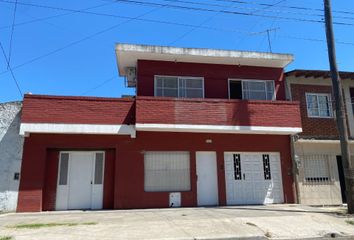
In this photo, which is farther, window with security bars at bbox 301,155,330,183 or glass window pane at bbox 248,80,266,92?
glass window pane at bbox 248,80,266,92

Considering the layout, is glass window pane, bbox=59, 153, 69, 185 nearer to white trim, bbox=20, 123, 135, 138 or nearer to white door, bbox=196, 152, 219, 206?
white trim, bbox=20, 123, 135, 138

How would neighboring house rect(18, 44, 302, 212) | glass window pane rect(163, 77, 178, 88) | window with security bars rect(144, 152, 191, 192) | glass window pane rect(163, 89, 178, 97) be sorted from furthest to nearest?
1. glass window pane rect(163, 77, 178, 88)
2. glass window pane rect(163, 89, 178, 97)
3. window with security bars rect(144, 152, 191, 192)
4. neighboring house rect(18, 44, 302, 212)

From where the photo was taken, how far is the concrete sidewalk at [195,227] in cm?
878

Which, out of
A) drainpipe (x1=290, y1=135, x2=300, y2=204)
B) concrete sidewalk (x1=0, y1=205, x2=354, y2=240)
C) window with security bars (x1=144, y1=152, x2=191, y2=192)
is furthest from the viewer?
drainpipe (x1=290, y1=135, x2=300, y2=204)

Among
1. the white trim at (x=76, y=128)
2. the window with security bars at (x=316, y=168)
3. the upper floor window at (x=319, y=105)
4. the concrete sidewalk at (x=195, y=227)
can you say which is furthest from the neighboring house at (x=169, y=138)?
the concrete sidewalk at (x=195, y=227)

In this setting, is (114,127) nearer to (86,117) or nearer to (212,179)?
(86,117)

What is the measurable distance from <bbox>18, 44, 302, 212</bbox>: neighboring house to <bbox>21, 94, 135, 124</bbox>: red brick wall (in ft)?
0.13

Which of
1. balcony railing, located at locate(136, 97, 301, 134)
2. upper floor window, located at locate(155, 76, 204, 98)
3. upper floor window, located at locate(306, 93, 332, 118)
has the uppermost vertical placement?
upper floor window, located at locate(155, 76, 204, 98)

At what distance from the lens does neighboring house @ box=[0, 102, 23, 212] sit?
45.0 feet

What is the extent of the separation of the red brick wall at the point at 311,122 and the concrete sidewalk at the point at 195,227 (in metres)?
5.71

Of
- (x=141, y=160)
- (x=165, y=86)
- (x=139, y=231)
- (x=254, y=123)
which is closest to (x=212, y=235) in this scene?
(x=139, y=231)

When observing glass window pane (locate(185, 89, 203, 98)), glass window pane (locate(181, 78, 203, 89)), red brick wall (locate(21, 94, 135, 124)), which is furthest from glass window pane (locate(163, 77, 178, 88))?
red brick wall (locate(21, 94, 135, 124))

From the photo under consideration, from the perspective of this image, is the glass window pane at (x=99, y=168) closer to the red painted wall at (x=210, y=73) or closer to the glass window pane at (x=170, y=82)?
the red painted wall at (x=210, y=73)

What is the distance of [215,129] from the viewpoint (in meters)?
15.1
